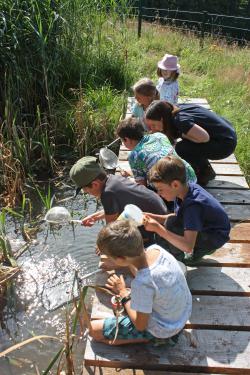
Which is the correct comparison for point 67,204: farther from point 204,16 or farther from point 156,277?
point 204,16

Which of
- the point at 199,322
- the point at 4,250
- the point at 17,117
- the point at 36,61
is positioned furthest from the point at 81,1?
the point at 199,322

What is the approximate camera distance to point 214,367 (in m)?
2.12

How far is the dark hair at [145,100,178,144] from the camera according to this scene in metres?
3.34

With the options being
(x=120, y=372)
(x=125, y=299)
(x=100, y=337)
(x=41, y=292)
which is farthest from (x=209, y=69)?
(x=120, y=372)

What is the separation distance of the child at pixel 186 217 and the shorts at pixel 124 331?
19.7 inches

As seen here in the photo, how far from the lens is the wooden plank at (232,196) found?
3.71 metres

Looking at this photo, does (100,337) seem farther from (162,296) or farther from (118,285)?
(162,296)

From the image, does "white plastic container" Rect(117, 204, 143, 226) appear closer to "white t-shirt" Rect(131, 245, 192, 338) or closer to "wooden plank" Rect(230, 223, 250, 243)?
"white t-shirt" Rect(131, 245, 192, 338)

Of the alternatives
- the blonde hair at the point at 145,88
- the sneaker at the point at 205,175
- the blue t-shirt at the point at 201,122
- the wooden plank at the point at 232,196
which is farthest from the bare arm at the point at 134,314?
the blonde hair at the point at 145,88

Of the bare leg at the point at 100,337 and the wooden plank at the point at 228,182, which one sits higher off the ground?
the bare leg at the point at 100,337

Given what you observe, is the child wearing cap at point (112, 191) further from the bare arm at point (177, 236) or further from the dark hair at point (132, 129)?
the dark hair at point (132, 129)

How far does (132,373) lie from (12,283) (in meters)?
1.52

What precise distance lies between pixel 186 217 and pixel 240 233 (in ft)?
3.16

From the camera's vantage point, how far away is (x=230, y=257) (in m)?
2.95
